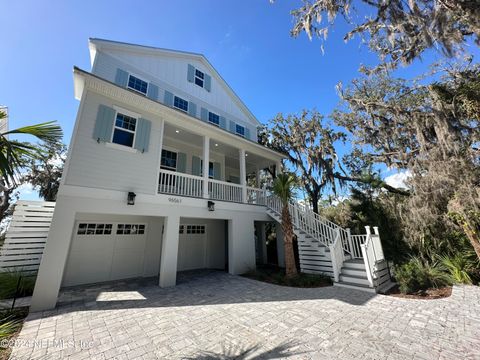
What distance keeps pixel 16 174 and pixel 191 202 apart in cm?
471

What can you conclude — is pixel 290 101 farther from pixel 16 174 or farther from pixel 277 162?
pixel 16 174

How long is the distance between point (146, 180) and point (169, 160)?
134 inches

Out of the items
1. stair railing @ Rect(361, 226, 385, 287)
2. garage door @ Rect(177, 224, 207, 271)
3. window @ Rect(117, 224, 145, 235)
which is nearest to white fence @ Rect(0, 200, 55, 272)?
window @ Rect(117, 224, 145, 235)

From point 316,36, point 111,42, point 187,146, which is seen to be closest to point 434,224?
point 316,36

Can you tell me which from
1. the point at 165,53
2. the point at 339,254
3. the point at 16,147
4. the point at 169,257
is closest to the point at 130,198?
the point at 169,257

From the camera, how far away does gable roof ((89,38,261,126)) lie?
26.5 feet

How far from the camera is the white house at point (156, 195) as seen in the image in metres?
5.74

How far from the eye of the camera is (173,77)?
10266mm

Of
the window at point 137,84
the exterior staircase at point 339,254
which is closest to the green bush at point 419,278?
the exterior staircase at point 339,254

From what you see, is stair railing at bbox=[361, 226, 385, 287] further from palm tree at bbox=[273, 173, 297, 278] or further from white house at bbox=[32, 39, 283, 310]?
white house at bbox=[32, 39, 283, 310]

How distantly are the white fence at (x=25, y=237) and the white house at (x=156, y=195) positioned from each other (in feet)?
2.88

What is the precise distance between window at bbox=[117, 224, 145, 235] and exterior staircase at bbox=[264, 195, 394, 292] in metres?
6.72

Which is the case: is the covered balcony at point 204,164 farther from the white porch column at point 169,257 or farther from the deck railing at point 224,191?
the white porch column at point 169,257

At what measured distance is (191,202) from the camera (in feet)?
25.0
